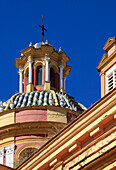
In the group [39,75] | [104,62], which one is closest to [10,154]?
[39,75]

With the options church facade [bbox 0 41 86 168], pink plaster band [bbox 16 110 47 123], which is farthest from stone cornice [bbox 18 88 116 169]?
pink plaster band [bbox 16 110 47 123]

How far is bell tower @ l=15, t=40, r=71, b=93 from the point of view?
49.3 meters

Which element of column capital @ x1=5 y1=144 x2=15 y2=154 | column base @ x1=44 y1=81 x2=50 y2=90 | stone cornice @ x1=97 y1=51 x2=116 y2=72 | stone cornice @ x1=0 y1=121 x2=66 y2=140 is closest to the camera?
stone cornice @ x1=97 y1=51 x2=116 y2=72

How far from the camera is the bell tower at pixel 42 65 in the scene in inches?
1943

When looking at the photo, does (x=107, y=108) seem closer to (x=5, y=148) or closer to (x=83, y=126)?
(x=83, y=126)

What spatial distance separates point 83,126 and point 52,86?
3013 cm

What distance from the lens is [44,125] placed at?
136 ft

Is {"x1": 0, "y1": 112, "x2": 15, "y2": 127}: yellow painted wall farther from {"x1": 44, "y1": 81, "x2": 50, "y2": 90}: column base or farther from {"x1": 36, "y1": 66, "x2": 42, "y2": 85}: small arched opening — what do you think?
{"x1": 36, "y1": 66, "x2": 42, "y2": 85}: small arched opening

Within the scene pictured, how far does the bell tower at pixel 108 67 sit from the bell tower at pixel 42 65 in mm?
24662

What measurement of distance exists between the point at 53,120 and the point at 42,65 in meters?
8.79

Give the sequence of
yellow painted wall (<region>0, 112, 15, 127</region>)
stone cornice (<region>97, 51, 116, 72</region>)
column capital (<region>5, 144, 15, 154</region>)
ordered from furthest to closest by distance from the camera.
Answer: yellow painted wall (<region>0, 112, 15, 127</region>) < column capital (<region>5, 144, 15, 154</region>) < stone cornice (<region>97, 51, 116, 72</region>)

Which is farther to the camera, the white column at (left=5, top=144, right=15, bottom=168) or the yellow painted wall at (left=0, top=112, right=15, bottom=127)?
the yellow painted wall at (left=0, top=112, right=15, bottom=127)

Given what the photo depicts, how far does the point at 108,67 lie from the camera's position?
23344 mm

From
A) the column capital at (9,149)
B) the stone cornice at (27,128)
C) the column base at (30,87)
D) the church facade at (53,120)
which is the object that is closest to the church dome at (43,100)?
the church facade at (53,120)
